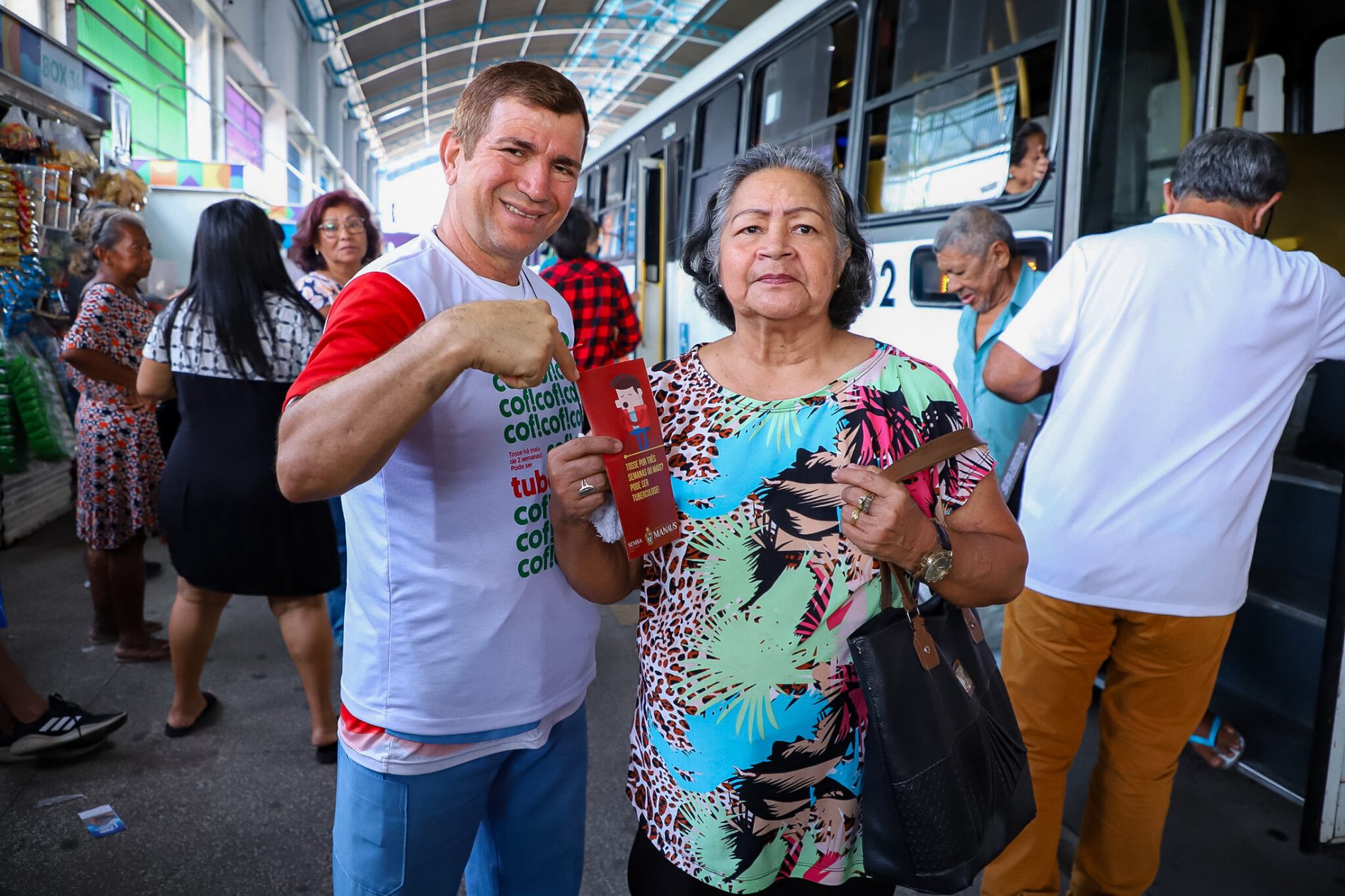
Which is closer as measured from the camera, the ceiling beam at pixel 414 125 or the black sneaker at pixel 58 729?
the black sneaker at pixel 58 729

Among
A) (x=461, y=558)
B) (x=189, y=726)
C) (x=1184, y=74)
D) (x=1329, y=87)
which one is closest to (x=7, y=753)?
(x=189, y=726)

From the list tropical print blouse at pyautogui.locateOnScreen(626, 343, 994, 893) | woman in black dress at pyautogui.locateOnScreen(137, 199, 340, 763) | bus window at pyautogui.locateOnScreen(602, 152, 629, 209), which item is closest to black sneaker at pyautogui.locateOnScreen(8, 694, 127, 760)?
woman in black dress at pyautogui.locateOnScreen(137, 199, 340, 763)

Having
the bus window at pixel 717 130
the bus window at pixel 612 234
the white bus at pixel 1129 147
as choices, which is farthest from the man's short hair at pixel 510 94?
the bus window at pixel 612 234

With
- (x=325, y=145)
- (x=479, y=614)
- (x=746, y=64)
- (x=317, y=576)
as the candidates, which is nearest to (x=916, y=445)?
(x=479, y=614)

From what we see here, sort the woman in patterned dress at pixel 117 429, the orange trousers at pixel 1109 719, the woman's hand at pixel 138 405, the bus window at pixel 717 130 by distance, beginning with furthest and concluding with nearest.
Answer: the bus window at pixel 717 130
the woman's hand at pixel 138 405
the woman in patterned dress at pixel 117 429
the orange trousers at pixel 1109 719

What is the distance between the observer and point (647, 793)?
4.85 ft

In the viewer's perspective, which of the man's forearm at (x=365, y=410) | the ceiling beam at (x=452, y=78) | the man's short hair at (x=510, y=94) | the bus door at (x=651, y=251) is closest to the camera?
the man's forearm at (x=365, y=410)

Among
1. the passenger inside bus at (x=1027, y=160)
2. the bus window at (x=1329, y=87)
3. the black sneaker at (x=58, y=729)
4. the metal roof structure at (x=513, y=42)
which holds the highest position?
the metal roof structure at (x=513, y=42)

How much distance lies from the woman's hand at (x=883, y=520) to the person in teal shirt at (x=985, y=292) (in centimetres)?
185

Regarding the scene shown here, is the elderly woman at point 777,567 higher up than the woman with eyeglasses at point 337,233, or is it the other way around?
the woman with eyeglasses at point 337,233

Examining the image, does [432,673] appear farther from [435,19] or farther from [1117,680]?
[435,19]

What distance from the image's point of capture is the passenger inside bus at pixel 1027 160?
3180 millimetres

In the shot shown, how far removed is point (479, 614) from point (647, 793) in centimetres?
45

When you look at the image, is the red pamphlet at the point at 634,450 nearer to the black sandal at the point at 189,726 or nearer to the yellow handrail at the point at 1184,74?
the yellow handrail at the point at 1184,74
